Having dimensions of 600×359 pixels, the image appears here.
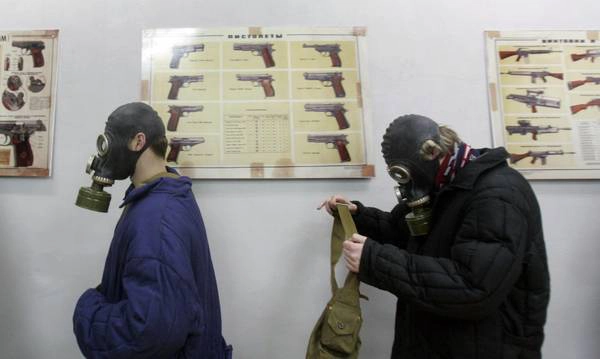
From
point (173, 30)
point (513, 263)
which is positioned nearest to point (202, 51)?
point (173, 30)

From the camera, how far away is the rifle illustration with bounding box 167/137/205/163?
1401 mm

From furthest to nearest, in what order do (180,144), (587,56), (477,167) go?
(587,56) → (180,144) → (477,167)

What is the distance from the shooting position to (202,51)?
146cm

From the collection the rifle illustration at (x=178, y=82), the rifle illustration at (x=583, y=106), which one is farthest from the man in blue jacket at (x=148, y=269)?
the rifle illustration at (x=583, y=106)

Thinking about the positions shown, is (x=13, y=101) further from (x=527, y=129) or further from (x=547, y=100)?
(x=547, y=100)

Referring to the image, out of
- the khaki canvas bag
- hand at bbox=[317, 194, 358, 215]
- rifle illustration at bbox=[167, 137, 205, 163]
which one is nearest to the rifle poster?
rifle illustration at bbox=[167, 137, 205, 163]

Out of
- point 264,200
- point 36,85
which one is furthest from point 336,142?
point 36,85

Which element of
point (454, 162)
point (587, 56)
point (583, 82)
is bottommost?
point (454, 162)

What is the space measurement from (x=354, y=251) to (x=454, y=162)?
1.18ft

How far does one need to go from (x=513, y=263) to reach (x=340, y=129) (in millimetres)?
850

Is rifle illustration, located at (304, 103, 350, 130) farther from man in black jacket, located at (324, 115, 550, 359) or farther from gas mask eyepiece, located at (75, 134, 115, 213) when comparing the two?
gas mask eyepiece, located at (75, 134, 115, 213)

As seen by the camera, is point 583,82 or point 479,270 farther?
point 583,82

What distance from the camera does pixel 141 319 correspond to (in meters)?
0.69

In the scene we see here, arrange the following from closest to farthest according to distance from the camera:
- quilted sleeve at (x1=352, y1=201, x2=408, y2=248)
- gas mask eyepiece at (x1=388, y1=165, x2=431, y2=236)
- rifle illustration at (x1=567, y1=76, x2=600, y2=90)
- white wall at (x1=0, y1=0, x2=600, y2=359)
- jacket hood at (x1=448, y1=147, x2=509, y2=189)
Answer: jacket hood at (x1=448, y1=147, x2=509, y2=189)
gas mask eyepiece at (x1=388, y1=165, x2=431, y2=236)
quilted sleeve at (x1=352, y1=201, x2=408, y2=248)
white wall at (x1=0, y1=0, x2=600, y2=359)
rifle illustration at (x1=567, y1=76, x2=600, y2=90)
